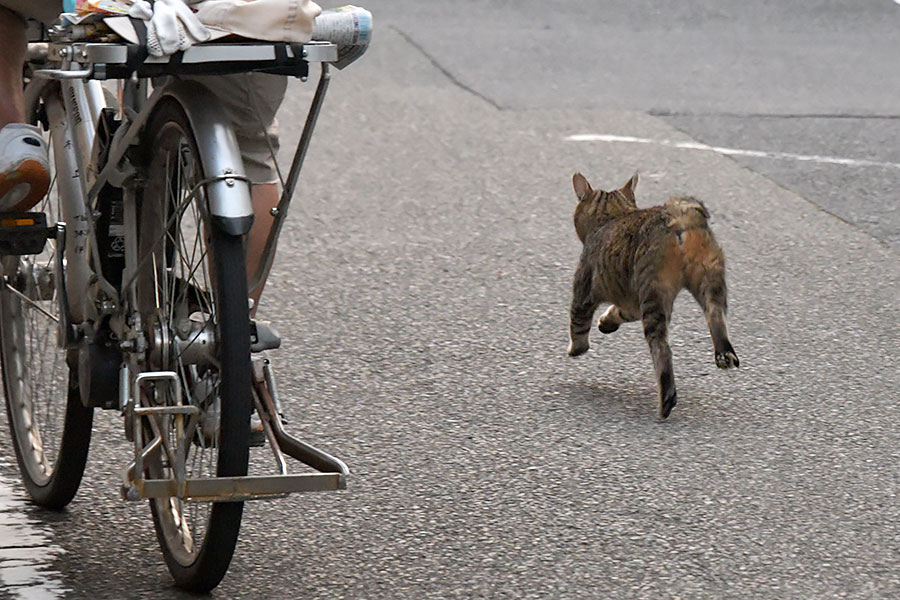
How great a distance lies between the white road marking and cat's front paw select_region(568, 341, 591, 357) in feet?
12.2

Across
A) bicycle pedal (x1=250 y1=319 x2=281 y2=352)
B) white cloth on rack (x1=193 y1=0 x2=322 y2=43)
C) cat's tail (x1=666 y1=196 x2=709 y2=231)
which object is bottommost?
cat's tail (x1=666 y1=196 x2=709 y2=231)

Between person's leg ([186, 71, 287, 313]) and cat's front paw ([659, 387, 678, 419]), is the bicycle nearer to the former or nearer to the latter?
person's leg ([186, 71, 287, 313])

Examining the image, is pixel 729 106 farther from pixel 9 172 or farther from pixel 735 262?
pixel 9 172

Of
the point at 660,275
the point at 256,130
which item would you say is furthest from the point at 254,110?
the point at 660,275

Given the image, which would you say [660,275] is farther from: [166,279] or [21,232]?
[21,232]

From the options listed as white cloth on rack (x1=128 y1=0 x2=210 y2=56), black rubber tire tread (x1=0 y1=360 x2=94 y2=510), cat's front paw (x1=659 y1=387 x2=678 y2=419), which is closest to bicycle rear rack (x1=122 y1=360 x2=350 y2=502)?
black rubber tire tread (x1=0 y1=360 x2=94 y2=510)

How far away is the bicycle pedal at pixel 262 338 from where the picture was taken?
3471mm

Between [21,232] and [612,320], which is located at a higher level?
[21,232]

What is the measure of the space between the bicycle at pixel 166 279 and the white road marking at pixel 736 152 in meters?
5.56

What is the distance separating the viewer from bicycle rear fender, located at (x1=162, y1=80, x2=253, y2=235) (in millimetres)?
3283

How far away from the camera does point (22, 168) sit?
145 inches

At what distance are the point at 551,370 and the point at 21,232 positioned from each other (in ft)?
7.63

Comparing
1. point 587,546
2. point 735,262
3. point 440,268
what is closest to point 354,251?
point 440,268

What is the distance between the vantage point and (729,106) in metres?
10.3
